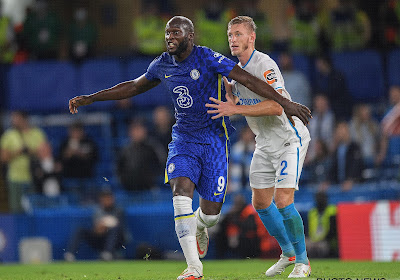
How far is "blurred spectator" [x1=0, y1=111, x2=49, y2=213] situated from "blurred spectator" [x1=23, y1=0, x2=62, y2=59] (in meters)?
2.07

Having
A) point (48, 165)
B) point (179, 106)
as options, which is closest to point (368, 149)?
point (48, 165)

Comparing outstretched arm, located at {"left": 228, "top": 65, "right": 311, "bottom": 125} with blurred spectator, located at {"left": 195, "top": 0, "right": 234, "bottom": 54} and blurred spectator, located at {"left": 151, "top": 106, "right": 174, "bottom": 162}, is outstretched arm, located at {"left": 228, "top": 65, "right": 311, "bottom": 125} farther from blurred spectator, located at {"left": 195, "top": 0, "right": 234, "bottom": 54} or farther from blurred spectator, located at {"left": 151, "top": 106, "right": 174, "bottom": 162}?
blurred spectator, located at {"left": 195, "top": 0, "right": 234, "bottom": 54}

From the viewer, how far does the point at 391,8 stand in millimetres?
17422

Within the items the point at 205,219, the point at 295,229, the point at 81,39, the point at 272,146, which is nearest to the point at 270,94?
the point at 272,146

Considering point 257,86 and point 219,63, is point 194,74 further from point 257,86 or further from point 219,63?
point 257,86

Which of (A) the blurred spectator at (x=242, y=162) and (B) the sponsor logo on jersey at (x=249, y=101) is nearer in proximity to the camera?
(B) the sponsor logo on jersey at (x=249, y=101)

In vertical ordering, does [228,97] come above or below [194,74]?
below

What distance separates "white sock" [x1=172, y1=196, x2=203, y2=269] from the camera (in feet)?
24.8

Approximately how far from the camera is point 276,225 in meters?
8.48

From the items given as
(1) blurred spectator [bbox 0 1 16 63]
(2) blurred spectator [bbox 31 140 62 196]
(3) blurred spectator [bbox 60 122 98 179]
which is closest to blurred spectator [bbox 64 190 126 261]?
(2) blurred spectator [bbox 31 140 62 196]

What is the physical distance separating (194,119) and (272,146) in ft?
3.01

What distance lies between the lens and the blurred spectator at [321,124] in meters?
Answer: 15.1

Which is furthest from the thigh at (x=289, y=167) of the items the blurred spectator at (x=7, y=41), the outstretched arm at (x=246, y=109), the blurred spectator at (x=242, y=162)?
the blurred spectator at (x=7, y=41)

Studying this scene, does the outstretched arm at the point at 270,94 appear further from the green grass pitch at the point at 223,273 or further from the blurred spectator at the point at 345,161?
the blurred spectator at the point at 345,161
